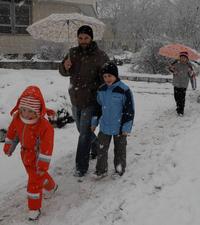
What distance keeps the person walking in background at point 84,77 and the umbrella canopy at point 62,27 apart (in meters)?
2.03

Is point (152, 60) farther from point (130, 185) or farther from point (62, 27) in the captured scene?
point (130, 185)

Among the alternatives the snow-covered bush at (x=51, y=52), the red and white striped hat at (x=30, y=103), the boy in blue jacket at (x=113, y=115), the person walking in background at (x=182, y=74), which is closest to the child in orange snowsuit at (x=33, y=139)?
the red and white striped hat at (x=30, y=103)

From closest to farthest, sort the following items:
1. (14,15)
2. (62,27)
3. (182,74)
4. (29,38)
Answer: (62,27)
(182,74)
(14,15)
(29,38)

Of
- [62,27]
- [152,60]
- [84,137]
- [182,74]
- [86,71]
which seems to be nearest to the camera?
[86,71]

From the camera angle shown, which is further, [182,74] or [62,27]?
[182,74]

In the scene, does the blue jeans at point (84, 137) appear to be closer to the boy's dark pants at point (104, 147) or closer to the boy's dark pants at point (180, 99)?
the boy's dark pants at point (104, 147)

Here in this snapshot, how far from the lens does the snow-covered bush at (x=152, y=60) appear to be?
59.9 ft

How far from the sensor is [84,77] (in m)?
5.80

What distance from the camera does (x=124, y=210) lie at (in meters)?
4.66

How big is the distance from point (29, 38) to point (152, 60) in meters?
8.31

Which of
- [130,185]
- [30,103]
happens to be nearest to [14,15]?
[130,185]

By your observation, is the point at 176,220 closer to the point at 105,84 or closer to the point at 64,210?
the point at 64,210

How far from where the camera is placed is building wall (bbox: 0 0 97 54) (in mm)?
22844

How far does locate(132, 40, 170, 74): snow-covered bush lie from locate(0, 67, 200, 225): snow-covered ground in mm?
9642
